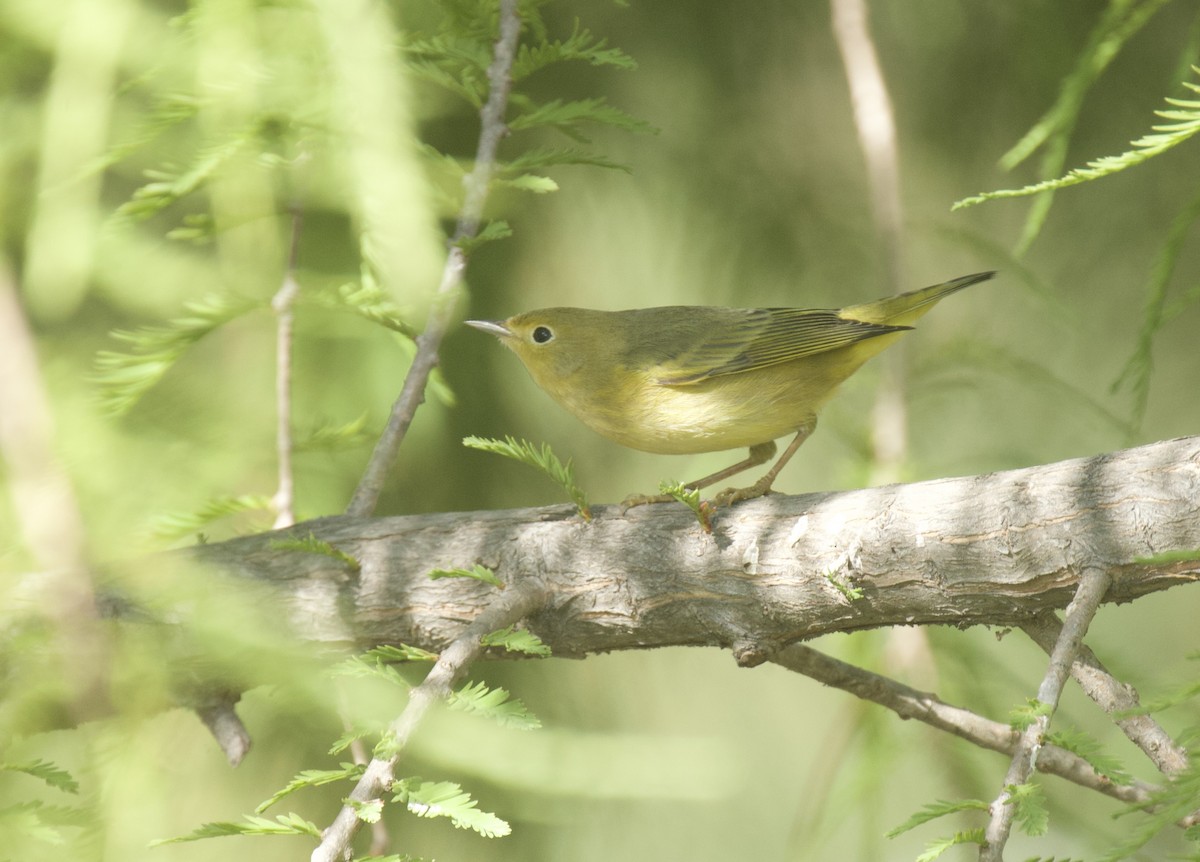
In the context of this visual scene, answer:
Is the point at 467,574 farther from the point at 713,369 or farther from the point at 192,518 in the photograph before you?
the point at 713,369

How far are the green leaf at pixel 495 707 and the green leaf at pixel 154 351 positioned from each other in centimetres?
110

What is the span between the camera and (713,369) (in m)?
3.12

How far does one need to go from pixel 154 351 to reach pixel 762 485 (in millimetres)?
1561

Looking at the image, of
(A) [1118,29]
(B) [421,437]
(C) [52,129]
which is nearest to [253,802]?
(B) [421,437]

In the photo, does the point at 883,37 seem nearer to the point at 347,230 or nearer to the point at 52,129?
the point at 347,230

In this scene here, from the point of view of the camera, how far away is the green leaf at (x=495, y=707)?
1548mm

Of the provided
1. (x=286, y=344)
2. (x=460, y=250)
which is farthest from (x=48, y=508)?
(x=460, y=250)

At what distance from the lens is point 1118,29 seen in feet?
7.04

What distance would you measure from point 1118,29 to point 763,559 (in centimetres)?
129

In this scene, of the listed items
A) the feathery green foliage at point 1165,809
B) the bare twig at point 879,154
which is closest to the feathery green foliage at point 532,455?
the bare twig at point 879,154

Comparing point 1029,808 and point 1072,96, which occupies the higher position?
point 1072,96

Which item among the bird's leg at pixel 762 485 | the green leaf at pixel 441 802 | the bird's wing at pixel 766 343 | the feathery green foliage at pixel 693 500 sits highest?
the bird's wing at pixel 766 343

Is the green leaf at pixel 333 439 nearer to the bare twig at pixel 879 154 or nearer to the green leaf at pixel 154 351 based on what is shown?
the green leaf at pixel 154 351

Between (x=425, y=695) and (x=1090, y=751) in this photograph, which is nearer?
(x=1090, y=751)
